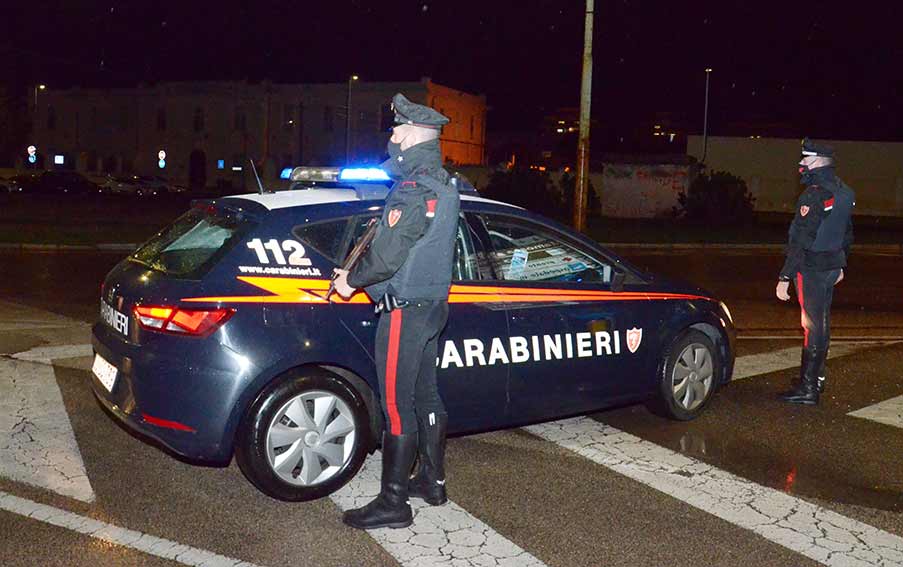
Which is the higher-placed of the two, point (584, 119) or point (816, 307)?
point (584, 119)

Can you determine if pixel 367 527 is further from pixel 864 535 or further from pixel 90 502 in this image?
pixel 864 535

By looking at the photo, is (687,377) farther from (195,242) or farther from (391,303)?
(195,242)

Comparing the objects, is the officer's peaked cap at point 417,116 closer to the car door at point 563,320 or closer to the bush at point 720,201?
the car door at point 563,320

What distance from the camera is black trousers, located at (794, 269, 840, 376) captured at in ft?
23.8

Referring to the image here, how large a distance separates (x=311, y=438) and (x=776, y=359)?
5377 mm

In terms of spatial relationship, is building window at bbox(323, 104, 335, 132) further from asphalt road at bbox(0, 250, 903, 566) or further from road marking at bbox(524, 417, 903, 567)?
road marking at bbox(524, 417, 903, 567)

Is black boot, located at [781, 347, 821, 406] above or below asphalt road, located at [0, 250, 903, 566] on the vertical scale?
above

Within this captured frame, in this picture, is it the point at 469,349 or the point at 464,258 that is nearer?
the point at 469,349

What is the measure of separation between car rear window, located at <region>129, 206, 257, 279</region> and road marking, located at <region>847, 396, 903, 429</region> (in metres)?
4.59

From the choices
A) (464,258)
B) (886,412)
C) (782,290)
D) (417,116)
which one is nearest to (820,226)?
(782,290)

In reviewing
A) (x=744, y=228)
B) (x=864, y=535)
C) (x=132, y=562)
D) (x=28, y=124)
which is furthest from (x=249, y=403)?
(x=28, y=124)

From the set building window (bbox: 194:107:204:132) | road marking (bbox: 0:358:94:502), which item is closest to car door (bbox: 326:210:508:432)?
road marking (bbox: 0:358:94:502)

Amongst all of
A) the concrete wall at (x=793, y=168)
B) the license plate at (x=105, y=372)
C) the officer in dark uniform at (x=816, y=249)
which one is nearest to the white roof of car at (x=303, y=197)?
the license plate at (x=105, y=372)

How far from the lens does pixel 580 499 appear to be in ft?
17.1
